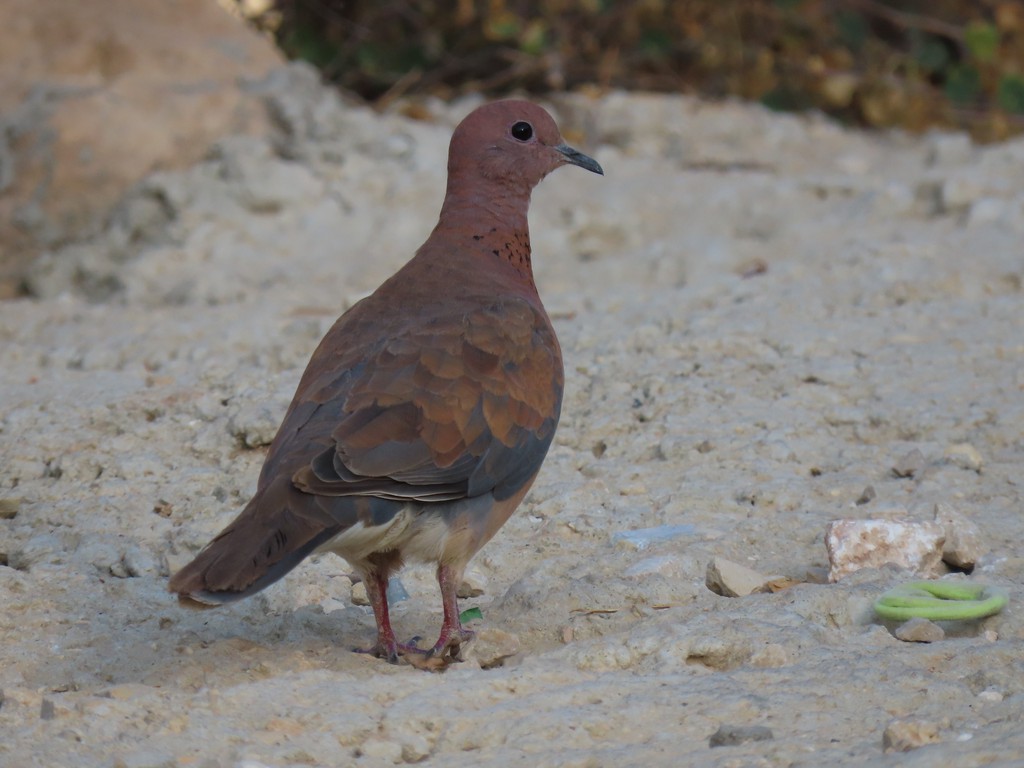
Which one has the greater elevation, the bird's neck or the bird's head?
the bird's head

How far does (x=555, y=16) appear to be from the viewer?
8.76 m

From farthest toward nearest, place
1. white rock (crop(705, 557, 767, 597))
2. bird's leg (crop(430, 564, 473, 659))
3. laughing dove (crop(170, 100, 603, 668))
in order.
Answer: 1. white rock (crop(705, 557, 767, 597))
2. bird's leg (crop(430, 564, 473, 659))
3. laughing dove (crop(170, 100, 603, 668))

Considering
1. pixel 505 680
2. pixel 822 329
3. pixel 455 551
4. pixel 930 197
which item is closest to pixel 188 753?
pixel 505 680

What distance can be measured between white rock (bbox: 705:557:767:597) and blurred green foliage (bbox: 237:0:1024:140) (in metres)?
5.13

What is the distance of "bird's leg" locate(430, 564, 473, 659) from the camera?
3.73 metres

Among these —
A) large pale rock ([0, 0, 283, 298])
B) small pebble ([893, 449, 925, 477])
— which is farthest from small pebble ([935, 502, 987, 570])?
large pale rock ([0, 0, 283, 298])

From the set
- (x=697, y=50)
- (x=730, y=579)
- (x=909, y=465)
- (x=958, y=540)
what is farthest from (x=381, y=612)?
(x=697, y=50)

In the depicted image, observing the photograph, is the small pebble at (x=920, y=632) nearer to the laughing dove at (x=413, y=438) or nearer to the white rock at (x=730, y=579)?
the white rock at (x=730, y=579)

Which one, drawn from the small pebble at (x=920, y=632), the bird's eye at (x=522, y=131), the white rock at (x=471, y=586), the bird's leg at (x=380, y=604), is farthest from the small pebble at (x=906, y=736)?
the bird's eye at (x=522, y=131)

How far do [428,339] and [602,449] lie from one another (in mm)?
1316

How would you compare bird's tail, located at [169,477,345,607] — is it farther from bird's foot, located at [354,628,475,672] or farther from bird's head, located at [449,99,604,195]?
bird's head, located at [449,99,604,195]

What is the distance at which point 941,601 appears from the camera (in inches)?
142

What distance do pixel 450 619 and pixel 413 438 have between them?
1.64 ft

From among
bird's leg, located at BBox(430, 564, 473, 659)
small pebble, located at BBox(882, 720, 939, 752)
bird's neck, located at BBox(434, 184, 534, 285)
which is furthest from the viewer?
bird's neck, located at BBox(434, 184, 534, 285)
